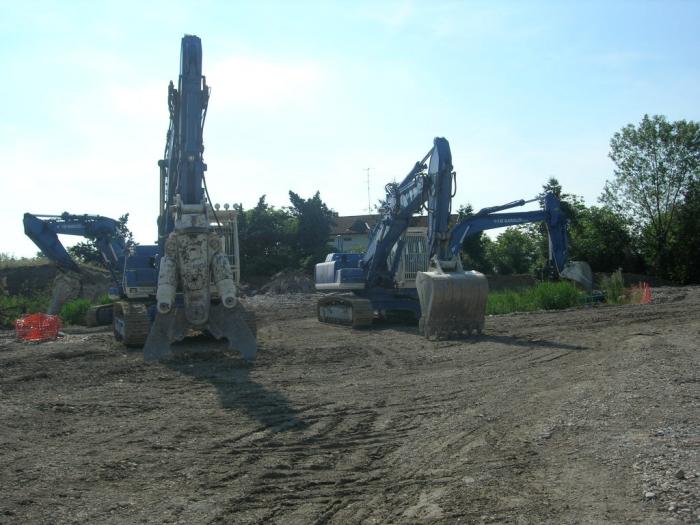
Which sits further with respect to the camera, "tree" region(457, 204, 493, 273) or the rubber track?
"tree" region(457, 204, 493, 273)

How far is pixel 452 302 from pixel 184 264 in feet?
17.8

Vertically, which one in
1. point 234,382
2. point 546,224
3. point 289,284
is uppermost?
point 546,224

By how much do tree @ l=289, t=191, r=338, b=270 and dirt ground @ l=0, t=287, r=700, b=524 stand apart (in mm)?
33753

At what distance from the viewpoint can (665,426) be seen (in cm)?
636

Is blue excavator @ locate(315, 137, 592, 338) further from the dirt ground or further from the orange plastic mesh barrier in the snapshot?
the orange plastic mesh barrier

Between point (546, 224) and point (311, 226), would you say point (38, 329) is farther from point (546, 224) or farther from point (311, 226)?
point (311, 226)

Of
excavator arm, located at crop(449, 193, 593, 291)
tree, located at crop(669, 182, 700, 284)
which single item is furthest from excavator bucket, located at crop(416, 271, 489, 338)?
tree, located at crop(669, 182, 700, 284)

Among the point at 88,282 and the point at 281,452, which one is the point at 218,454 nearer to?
the point at 281,452

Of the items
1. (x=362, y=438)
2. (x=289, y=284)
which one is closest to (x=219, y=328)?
(x=362, y=438)

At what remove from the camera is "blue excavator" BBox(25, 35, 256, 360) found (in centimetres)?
1143

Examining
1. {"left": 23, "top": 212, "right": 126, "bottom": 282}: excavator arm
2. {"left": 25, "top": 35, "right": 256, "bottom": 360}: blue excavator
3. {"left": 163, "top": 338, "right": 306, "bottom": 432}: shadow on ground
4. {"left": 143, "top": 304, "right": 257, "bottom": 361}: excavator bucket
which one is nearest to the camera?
{"left": 163, "top": 338, "right": 306, "bottom": 432}: shadow on ground

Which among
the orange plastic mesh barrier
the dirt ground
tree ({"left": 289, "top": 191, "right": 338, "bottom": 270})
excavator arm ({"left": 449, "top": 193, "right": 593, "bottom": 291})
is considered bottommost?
the dirt ground

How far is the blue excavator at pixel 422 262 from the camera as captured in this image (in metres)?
14.7

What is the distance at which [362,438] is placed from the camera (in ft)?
22.5
